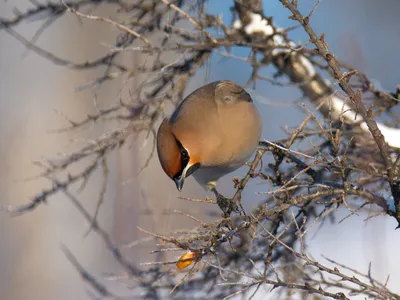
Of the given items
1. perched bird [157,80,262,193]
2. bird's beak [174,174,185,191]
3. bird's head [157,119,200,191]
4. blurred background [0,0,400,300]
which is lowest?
bird's beak [174,174,185,191]

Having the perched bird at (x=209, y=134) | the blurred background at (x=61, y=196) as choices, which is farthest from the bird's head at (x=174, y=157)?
the blurred background at (x=61, y=196)

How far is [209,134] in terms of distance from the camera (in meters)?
2.92

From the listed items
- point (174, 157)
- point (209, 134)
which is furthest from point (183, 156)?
point (209, 134)

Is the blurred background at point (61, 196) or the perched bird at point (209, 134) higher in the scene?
the blurred background at point (61, 196)

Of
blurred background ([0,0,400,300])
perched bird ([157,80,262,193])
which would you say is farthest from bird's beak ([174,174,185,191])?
blurred background ([0,0,400,300])

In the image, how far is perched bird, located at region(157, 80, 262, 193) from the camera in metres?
2.80

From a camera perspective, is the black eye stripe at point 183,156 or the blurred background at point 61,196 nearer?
the black eye stripe at point 183,156

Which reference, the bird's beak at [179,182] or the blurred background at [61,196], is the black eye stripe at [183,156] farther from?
the blurred background at [61,196]

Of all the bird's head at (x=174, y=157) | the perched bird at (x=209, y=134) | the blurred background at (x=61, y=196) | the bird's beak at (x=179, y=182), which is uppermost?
the blurred background at (x=61, y=196)

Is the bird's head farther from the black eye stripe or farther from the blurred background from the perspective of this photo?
the blurred background

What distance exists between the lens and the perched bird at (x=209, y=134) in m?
2.80

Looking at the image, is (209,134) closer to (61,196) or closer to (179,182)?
(179,182)

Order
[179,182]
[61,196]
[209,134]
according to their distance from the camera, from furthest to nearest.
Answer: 1. [61,196]
2. [209,134]
3. [179,182]

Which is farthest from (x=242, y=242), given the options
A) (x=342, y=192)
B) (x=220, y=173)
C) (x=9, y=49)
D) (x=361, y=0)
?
(x=361, y=0)
